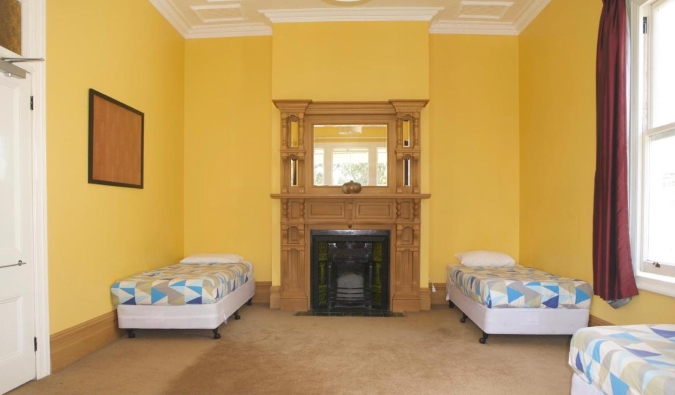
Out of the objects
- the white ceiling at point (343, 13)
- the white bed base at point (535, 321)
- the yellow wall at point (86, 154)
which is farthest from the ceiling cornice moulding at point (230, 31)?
the white bed base at point (535, 321)

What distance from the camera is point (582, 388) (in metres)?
2.31

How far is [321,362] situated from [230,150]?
3219 millimetres

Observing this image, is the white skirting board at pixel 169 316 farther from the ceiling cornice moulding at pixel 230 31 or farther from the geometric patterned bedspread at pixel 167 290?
the ceiling cornice moulding at pixel 230 31

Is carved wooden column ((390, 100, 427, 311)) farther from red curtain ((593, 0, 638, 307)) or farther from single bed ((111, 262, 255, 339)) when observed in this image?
single bed ((111, 262, 255, 339))

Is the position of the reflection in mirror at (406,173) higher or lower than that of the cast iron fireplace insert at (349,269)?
higher

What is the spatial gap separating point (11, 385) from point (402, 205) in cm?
386

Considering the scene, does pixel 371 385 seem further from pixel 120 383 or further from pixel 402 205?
pixel 402 205

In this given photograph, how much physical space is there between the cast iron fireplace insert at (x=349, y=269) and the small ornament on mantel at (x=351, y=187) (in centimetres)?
49

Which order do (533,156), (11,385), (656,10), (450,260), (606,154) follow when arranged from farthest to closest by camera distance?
(450,260)
(533,156)
(606,154)
(656,10)
(11,385)

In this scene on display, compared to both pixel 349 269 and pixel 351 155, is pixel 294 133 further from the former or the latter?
pixel 349 269

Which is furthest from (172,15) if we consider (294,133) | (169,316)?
(169,316)

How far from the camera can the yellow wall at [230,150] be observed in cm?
552

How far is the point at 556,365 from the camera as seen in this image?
3.25 metres

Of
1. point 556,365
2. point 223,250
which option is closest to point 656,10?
point 556,365
